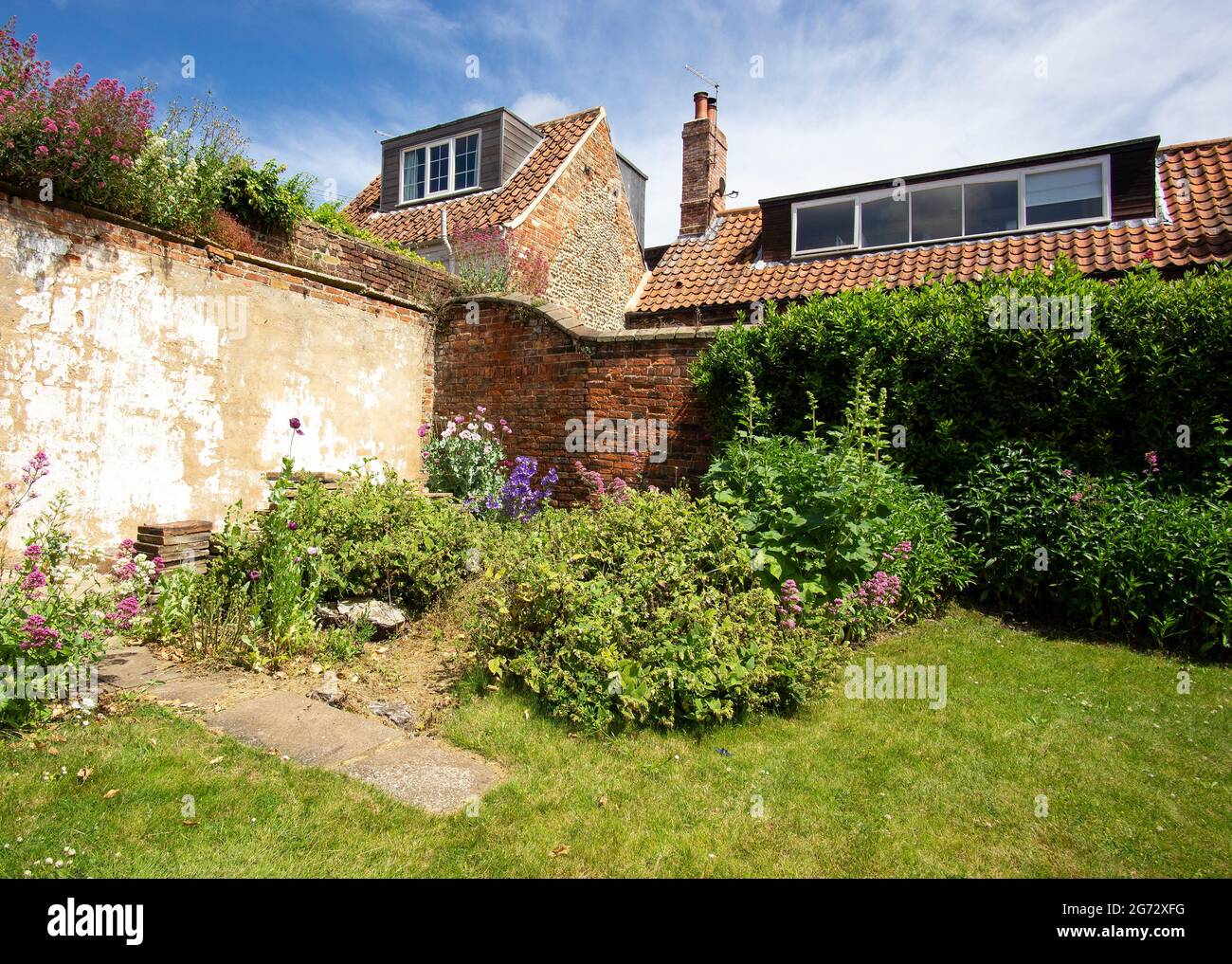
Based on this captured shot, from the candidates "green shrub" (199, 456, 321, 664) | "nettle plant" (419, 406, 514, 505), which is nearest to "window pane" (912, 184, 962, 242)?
"nettle plant" (419, 406, 514, 505)

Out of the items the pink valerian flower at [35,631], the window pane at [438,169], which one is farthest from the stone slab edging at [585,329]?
the window pane at [438,169]

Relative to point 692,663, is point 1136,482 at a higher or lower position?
higher

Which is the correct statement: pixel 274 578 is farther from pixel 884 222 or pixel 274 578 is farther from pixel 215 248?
pixel 884 222

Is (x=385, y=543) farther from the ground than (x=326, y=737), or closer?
farther from the ground

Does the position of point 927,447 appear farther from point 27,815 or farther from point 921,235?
point 921,235

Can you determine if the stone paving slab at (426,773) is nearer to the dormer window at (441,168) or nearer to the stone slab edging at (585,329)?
the stone slab edging at (585,329)

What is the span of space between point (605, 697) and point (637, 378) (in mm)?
5054

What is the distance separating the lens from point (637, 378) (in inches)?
331

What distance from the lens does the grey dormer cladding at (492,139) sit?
16.9m

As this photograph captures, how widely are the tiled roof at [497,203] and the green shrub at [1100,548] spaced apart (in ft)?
40.1

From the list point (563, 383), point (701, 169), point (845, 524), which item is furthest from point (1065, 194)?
point (845, 524)

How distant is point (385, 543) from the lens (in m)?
5.81

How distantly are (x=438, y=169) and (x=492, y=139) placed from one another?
1944 mm
